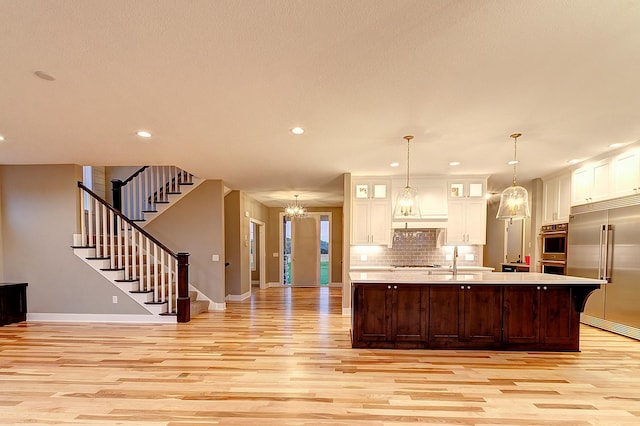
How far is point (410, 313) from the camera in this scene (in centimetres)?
356

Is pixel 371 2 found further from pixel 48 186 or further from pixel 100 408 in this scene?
pixel 48 186

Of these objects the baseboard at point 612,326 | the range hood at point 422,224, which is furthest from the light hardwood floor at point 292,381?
the range hood at point 422,224

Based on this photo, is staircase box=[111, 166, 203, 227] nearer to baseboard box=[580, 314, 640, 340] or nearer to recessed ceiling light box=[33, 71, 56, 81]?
recessed ceiling light box=[33, 71, 56, 81]

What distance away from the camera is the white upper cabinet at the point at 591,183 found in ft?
13.8

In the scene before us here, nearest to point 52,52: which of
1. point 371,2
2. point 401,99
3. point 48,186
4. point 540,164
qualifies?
point 371,2

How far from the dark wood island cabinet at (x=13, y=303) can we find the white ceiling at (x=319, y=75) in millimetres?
2159

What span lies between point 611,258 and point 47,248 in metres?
8.31

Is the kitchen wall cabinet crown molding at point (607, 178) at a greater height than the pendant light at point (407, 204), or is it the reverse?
the kitchen wall cabinet crown molding at point (607, 178)

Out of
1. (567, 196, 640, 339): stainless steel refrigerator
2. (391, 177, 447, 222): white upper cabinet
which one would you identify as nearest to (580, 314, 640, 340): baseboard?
(567, 196, 640, 339): stainless steel refrigerator

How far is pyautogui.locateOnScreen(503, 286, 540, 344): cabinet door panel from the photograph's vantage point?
349cm

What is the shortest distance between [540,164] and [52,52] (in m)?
5.78

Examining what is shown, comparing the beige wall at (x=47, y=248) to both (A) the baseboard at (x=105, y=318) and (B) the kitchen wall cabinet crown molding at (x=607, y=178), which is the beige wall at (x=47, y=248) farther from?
(B) the kitchen wall cabinet crown molding at (x=607, y=178)

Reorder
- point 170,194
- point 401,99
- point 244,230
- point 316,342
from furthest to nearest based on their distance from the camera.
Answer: point 244,230 < point 170,194 < point 316,342 < point 401,99

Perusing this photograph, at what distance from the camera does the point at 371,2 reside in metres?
1.48
